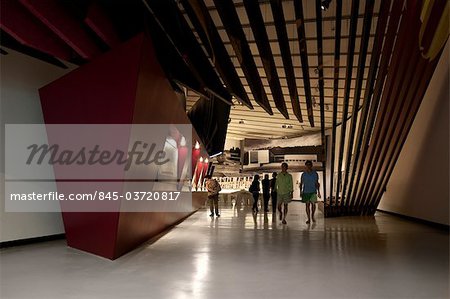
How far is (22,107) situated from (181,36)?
2.70 meters

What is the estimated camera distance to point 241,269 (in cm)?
395

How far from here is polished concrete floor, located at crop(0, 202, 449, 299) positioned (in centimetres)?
315

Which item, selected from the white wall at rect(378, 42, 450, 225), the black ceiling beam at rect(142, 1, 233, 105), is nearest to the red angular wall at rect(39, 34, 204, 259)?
the black ceiling beam at rect(142, 1, 233, 105)

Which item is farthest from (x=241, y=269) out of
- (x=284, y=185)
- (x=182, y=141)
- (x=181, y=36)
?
(x=182, y=141)

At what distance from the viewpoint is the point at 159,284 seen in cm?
337

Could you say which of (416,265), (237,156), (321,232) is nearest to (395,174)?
(321,232)

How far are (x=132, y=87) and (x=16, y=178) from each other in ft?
8.68

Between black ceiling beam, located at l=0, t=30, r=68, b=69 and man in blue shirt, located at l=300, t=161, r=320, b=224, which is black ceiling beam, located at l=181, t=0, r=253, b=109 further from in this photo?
black ceiling beam, located at l=0, t=30, r=68, b=69

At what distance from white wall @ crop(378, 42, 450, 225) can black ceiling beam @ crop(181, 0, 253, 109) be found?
13.6 feet

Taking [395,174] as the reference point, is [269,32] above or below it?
above

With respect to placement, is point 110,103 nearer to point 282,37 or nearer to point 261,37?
point 261,37

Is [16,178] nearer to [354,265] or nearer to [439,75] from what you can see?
[354,265]

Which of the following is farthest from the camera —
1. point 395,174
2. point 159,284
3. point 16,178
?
point 395,174

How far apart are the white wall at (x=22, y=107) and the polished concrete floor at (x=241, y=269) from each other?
13.3 inches
